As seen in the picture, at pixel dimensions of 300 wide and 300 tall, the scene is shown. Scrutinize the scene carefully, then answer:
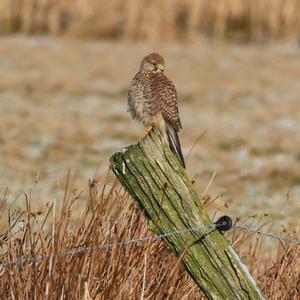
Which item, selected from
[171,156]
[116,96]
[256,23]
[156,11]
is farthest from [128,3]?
[171,156]

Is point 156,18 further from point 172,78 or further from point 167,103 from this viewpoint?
point 167,103

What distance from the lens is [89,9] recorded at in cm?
1950

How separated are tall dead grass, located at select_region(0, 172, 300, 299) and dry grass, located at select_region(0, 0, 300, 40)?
47.3ft

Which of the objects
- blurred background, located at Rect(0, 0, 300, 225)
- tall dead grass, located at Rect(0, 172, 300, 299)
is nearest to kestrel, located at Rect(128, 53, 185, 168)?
blurred background, located at Rect(0, 0, 300, 225)

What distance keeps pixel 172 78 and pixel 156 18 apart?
3522mm

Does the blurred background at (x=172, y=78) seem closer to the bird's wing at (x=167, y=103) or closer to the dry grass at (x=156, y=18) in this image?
the dry grass at (x=156, y=18)

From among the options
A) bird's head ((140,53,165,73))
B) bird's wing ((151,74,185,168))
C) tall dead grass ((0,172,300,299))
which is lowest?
tall dead grass ((0,172,300,299))

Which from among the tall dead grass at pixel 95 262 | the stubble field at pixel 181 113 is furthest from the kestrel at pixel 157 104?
the stubble field at pixel 181 113

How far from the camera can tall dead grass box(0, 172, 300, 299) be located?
4434mm

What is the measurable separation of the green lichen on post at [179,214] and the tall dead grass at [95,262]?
0.18 m

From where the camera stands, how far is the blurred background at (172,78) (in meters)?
11.1

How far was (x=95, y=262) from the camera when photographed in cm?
457

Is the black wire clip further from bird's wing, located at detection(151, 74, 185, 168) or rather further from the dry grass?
the dry grass

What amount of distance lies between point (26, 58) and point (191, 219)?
1322cm
